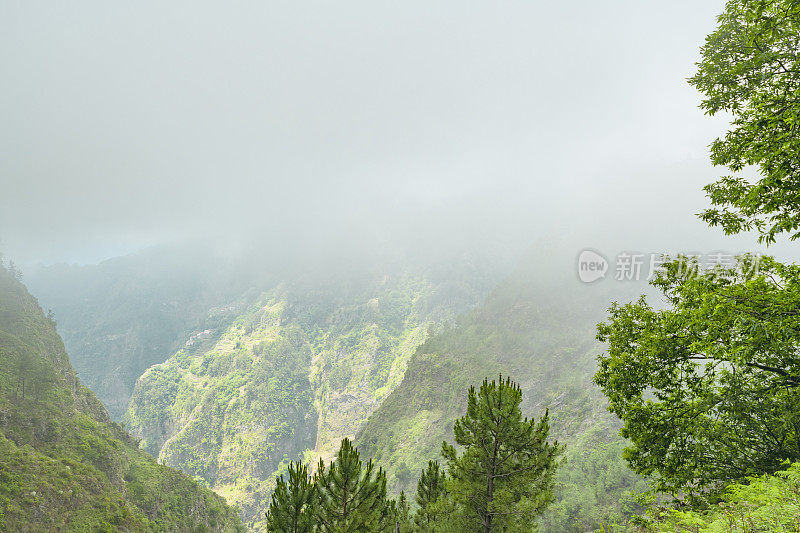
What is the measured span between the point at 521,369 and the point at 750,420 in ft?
470

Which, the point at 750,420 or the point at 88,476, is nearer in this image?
the point at 750,420

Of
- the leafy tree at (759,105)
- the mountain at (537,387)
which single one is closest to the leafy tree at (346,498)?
the leafy tree at (759,105)

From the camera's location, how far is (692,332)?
8.62 metres

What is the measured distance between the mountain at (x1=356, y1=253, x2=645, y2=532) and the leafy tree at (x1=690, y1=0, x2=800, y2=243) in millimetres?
68375

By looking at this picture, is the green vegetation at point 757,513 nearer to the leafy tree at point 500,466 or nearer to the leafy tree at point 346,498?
the leafy tree at point 500,466

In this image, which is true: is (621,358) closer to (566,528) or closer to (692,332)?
(692,332)

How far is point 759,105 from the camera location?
25.3 feet

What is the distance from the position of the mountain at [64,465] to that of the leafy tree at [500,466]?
6016 cm

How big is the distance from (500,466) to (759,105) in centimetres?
1678

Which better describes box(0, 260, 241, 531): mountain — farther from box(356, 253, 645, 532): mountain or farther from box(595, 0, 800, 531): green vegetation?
box(595, 0, 800, 531): green vegetation

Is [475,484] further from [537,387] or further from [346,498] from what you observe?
[537,387]

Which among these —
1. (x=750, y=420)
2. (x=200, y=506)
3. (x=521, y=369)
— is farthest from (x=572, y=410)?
(x=750, y=420)

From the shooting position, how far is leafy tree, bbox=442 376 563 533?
16.0 meters

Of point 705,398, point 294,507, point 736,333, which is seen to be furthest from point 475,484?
point 736,333
